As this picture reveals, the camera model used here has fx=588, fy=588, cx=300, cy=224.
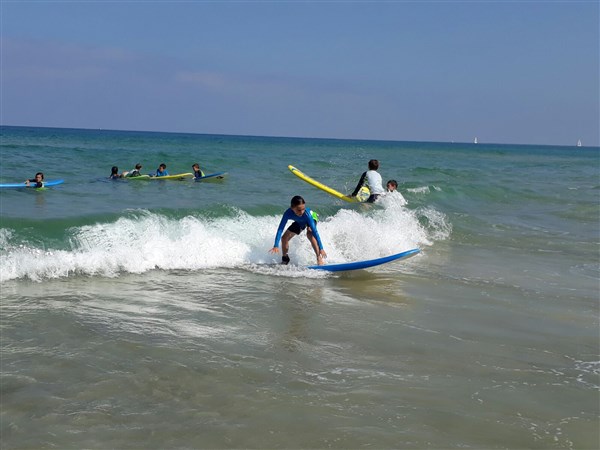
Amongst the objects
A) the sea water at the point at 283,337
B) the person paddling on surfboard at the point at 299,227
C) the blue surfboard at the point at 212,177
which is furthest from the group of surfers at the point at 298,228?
the blue surfboard at the point at 212,177

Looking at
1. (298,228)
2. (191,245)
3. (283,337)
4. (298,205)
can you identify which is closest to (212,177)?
(191,245)

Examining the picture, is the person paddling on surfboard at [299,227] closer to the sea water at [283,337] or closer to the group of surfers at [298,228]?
the group of surfers at [298,228]

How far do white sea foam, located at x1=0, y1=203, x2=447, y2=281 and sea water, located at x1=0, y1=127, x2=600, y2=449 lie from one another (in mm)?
38

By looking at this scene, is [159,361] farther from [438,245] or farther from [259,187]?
[259,187]

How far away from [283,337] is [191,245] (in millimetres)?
4553

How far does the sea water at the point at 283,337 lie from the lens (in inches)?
Result: 159

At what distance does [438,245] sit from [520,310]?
16.8ft

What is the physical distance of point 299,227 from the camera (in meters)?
9.59

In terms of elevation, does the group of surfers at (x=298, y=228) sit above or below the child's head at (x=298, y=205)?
below

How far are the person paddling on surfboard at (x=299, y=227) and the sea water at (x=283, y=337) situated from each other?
0.40 metres

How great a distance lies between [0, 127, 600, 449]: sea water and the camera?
403 centimetres

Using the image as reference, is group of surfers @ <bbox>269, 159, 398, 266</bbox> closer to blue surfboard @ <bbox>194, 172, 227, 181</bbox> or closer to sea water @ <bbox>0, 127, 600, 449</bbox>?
sea water @ <bbox>0, 127, 600, 449</bbox>

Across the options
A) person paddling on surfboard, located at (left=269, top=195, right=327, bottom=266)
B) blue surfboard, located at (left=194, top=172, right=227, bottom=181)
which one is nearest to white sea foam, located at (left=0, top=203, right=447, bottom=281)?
person paddling on surfboard, located at (left=269, top=195, right=327, bottom=266)

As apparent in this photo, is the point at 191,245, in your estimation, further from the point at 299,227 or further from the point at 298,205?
the point at 298,205
